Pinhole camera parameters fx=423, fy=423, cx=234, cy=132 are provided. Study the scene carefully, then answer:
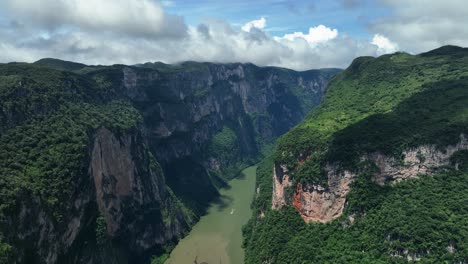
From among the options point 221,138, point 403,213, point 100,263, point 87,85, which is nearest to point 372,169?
point 403,213

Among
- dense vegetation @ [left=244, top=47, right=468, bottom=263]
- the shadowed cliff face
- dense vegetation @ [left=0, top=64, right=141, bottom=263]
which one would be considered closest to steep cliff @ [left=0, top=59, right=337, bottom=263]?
dense vegetation @ [left=0, top=64, right=141, bottom=263]

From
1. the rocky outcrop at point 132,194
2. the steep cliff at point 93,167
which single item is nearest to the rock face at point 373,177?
the rocky outcrop at point 132,194

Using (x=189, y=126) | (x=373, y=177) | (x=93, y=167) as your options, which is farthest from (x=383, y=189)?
(x=189, y=126)

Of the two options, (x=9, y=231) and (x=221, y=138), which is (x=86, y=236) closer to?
(x=9, y=231)

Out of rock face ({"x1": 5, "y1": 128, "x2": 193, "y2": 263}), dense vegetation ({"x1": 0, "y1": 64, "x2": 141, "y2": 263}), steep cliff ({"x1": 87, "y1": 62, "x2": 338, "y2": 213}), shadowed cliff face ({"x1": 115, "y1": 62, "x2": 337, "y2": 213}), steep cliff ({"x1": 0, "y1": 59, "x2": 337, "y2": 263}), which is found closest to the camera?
rock face ({"x1": 5, "y1": 128, "x2": 193, "y2": 263})

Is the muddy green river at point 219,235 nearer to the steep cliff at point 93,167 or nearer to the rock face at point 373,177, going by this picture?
the steep cliff at point 93,167

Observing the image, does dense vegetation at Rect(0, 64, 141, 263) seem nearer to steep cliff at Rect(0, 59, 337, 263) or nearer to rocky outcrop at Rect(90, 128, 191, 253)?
steep cliff at Rect(0, 59, 337, 263)
